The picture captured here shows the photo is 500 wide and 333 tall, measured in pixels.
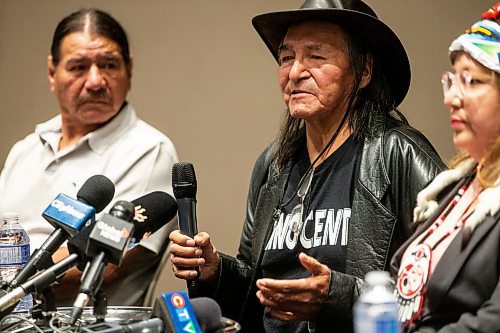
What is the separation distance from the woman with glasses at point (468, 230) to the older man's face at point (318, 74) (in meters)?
0.64

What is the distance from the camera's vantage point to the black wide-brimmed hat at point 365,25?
93.3 inches

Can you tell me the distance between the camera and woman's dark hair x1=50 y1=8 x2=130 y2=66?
10.7 ft

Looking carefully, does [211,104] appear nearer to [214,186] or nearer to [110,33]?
[214,186]

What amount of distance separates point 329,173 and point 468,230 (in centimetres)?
80

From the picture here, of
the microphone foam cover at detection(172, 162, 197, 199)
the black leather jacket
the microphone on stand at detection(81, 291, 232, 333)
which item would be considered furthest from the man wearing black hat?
the microphone on stand at detection(81, 291, 232, 333)

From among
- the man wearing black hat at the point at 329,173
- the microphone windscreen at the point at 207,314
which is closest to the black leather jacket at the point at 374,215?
the man wearing black hat at the point at 329,173

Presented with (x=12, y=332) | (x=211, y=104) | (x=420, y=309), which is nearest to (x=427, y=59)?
(x=211, y=104)

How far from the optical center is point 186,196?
2.08 metres

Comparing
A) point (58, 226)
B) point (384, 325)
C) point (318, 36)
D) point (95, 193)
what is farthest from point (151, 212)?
point (384, 325)

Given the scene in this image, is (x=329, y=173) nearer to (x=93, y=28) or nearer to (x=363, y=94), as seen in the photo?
(x=363, y=94)

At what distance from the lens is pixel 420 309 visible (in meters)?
1.70

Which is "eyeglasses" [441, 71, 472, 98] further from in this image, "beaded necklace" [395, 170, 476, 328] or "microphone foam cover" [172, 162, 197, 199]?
"microphone foam cover" [172, 162, 197, 199]

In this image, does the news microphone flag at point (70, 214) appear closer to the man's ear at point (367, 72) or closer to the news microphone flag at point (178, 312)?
the news microphone flag at point (178, 312)

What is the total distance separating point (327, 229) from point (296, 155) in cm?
37
